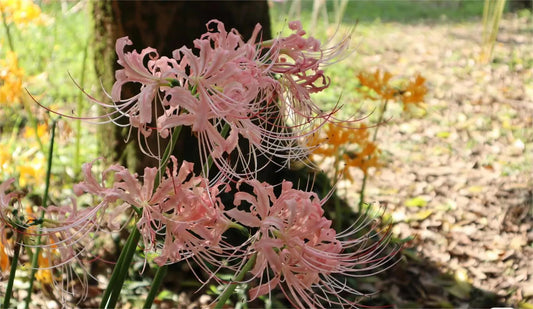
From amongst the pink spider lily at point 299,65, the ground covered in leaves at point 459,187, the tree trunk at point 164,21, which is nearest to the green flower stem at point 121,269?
the pink spider lily at point 299,65

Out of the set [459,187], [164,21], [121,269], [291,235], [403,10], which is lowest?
[459,187]

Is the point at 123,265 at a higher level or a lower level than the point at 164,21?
lower

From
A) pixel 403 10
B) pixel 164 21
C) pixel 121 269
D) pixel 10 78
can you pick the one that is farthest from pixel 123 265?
pixel 403 10

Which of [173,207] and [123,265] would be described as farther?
[123,265]

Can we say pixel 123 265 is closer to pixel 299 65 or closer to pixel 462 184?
→ pixel 299 65

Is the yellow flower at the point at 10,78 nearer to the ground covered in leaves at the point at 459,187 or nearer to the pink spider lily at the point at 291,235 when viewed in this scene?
the ground covered in leaves at the point at 459,187

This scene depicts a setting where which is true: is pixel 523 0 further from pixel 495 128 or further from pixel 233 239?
pixel 233 239

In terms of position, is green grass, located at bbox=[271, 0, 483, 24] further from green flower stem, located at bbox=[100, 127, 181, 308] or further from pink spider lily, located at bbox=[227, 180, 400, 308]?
pink spider lily, located at bbox=[227, 180, 400, 308]

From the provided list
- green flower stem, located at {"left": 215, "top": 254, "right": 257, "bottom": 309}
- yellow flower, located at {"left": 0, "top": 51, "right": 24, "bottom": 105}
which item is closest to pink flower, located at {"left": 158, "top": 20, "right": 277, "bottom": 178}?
green flower stem, located at {"left": 215, "top": 254, "right": 257, "bottom": 309}

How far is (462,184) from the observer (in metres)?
3.06

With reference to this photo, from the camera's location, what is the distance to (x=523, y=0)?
7680 millimetres

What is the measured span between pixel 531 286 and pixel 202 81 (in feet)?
6.61

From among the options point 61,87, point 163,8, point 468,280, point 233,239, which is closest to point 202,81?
point 233,239

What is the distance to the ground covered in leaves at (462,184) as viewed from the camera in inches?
94.3
